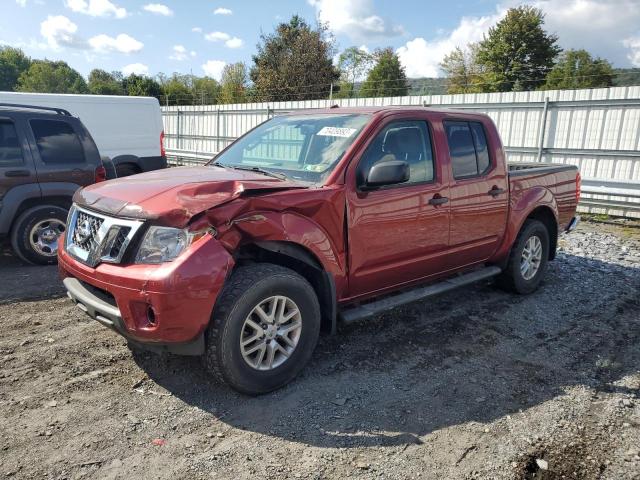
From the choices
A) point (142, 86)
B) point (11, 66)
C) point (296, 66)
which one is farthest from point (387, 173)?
point (11, 66)

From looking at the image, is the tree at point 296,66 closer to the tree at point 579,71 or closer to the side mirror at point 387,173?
the tree at point 579,71

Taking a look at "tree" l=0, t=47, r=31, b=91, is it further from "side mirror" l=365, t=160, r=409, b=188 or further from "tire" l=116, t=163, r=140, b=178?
"side mirror" l=365, t=160, r=409, b=188

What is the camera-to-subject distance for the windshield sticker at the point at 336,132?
4.02 m

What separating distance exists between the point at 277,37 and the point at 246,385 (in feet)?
122

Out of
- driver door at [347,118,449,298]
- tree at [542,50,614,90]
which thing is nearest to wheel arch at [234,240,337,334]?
driver door at [347,118,449,298]

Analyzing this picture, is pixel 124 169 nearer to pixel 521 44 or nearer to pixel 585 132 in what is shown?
pixel 585 132

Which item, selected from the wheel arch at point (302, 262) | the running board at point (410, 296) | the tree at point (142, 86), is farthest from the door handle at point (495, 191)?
the tree at point (142, 86)

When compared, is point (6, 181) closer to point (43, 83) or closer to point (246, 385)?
point (246, 385)

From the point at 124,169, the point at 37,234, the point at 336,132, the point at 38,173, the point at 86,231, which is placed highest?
the point at 336,132

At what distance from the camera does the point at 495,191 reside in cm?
504

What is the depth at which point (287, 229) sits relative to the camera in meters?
3.38

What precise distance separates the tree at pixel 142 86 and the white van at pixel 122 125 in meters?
33.4

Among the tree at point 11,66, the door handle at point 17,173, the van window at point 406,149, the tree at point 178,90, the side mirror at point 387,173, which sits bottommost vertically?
the door handle at point 17,173

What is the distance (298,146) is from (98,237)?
181 cm
